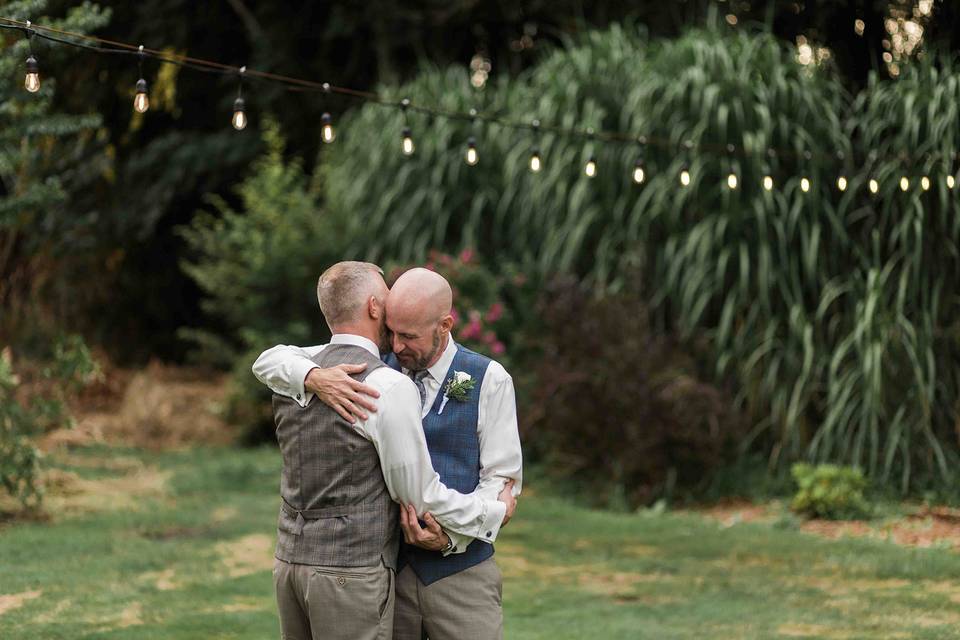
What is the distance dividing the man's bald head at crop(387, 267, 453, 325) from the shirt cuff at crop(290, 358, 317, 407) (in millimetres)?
242

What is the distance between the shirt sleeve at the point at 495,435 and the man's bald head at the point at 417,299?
0.21 m

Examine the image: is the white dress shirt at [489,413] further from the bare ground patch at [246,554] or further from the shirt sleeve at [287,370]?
the bare ground patch at [246,554]

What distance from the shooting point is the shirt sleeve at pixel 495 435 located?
2902 mm

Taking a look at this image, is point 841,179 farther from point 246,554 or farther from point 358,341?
point 358,341

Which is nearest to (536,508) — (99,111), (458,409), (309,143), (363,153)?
(363,153)

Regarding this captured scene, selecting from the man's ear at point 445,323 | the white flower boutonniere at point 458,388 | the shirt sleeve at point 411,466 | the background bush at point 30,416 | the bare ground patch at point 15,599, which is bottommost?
the bare ground patch at point 15,599

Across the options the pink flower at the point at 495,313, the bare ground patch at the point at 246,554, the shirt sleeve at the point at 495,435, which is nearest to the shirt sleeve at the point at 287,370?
the shirt sleeve at the point at 495,435

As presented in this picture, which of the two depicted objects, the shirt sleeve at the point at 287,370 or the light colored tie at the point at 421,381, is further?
the light colored tie at the point at 421,381

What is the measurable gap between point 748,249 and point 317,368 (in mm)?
5580

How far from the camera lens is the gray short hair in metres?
2.82

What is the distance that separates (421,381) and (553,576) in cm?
308

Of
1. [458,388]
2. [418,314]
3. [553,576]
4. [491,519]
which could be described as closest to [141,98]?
[418,314]

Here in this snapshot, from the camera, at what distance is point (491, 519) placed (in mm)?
2840

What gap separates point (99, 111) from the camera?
13352mm
